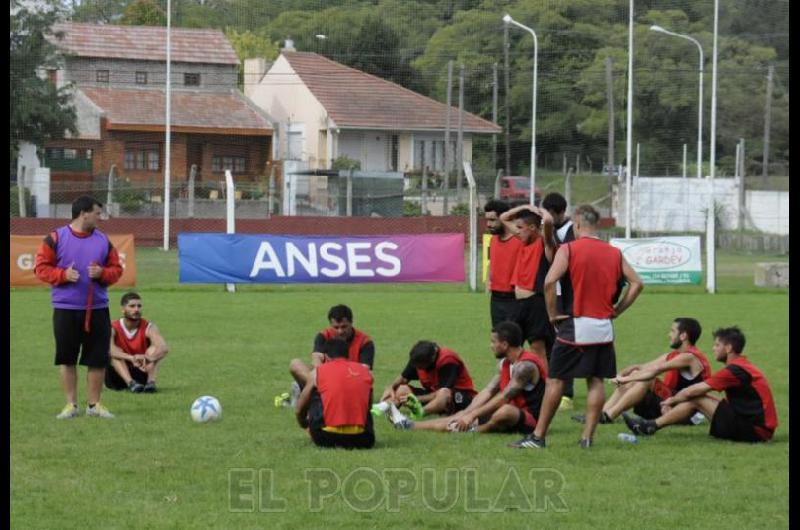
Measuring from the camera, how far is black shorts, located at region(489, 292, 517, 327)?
11.5 m

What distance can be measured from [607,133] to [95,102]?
471 inches

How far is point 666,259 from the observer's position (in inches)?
1034

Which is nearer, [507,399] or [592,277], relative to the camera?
[592,277]

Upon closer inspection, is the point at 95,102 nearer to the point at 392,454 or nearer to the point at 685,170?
the point at 685,170

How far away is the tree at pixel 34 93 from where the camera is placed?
26234mm

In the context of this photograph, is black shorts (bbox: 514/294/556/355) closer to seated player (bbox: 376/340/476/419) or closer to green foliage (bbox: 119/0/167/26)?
seated player (bbox: 376/340/476/419)

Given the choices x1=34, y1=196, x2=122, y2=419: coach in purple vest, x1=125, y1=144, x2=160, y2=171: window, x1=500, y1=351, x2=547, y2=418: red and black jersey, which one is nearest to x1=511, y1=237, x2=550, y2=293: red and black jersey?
x1=500, y1=351, x2=547, y2=418: red and black jersey

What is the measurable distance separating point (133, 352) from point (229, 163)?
58.4 feet

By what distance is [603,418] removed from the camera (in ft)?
35.4

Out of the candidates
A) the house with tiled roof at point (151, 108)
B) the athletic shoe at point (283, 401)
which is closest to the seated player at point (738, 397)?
the athletic shoe at point (283, 401)

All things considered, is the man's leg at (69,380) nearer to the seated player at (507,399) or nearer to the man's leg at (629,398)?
the seated player at (507,399)

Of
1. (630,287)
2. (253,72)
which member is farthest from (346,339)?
(253,72)

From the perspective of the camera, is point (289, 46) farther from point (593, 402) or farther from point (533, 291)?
point (593, 402)

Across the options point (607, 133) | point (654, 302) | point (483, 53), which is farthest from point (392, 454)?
point (607, 133)
